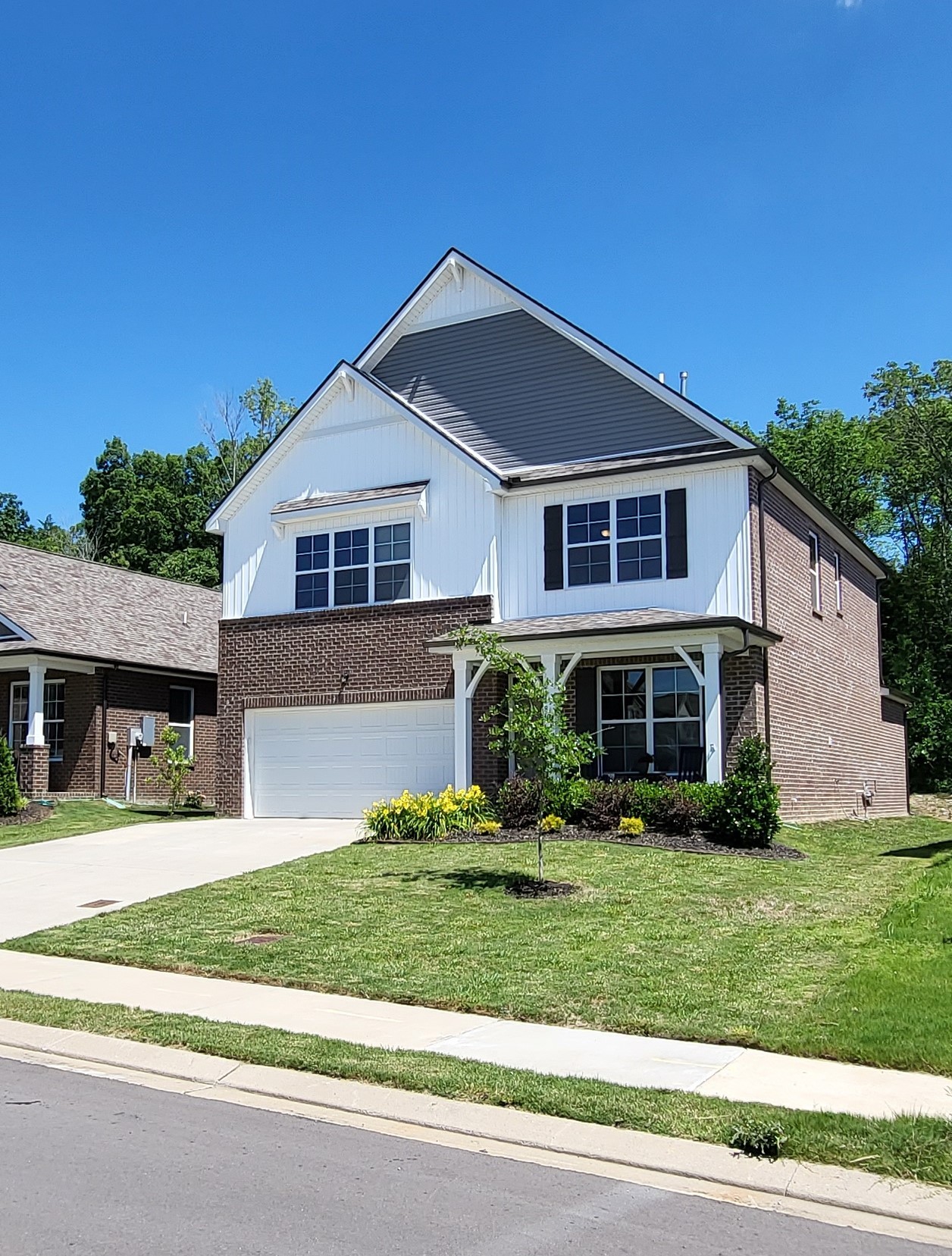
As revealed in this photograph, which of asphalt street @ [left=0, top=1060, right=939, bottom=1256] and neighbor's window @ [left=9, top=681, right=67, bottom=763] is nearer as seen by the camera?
asphalt street @ [left=0, top=1060, right=939, bottom=1256]

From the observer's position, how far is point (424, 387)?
24062 millimetres

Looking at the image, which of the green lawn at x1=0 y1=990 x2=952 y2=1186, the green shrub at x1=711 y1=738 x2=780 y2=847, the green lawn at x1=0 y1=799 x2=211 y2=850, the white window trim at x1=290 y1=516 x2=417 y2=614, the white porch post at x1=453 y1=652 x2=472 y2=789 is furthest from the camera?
the white window trim at x1=290 y1=516 x2=417 y2=614

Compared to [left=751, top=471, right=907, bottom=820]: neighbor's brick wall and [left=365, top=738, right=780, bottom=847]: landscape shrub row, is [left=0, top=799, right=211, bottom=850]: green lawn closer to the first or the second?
[left=365, top=738, right=780, bottom=847]: landscape shrub row

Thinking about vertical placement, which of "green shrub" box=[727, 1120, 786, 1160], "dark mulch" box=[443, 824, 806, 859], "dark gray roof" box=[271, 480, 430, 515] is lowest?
"green shrub" box=[727, 1120, 786, 1160]

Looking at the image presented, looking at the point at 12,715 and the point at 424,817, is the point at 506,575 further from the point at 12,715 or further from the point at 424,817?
the point at 12,715

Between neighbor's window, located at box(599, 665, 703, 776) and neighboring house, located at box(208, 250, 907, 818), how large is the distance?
4cm

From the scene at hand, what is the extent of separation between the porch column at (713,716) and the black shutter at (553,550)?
3602 millimetres

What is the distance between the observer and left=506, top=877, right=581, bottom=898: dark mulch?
12.7 metres

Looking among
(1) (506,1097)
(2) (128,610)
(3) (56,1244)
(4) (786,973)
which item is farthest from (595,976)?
(2) (128,610)

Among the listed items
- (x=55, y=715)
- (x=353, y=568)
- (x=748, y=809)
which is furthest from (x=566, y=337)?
(x=55, y=715)

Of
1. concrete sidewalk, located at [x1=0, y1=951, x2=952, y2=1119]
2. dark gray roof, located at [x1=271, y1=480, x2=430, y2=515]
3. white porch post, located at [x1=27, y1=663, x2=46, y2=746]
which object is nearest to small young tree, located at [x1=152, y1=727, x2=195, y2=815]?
white porch post, located at [x1=27, y1=663, x2=46, y2=746]

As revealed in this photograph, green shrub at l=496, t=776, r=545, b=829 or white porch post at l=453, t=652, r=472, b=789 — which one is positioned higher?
white porch post at l=453, t=652, r=472, b=789

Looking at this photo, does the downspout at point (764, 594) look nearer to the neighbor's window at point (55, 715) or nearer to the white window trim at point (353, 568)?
the white window trim at point (353, 568)

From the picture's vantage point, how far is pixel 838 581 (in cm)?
2523
